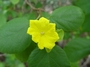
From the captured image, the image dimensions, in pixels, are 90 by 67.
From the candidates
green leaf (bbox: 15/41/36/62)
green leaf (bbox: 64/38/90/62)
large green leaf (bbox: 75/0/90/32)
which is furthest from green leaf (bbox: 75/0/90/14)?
green leaf (bbox: 15/41/36/62)

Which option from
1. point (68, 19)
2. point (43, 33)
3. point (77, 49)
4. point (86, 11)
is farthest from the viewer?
point (86, 11)

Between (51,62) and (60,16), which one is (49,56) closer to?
(51,62)

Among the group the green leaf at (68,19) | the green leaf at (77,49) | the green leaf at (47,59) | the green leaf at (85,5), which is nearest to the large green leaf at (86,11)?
the green leaf at (85,5)

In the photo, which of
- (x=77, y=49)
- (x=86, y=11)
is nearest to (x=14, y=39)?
(x=77, y=49)

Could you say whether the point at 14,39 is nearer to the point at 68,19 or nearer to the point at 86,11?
the point at 68,19

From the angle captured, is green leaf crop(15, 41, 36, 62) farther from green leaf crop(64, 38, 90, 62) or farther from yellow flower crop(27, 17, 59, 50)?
green leaf crop(64, 38, 90, 62)

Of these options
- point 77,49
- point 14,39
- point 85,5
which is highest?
point 14,39
